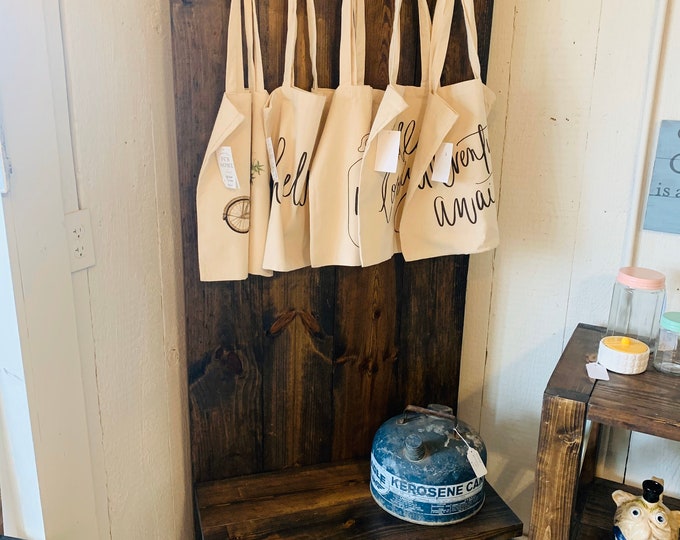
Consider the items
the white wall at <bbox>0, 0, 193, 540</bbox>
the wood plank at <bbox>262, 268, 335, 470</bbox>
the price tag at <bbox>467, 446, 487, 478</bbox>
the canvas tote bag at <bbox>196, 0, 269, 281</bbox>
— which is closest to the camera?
the white wall at <bbox>0, 0, 193, 540</bbox>

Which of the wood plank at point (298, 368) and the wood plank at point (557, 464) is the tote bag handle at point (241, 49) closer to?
the wood plank at point (298, 368)

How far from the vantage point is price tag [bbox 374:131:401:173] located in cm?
115

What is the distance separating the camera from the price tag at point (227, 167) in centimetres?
113

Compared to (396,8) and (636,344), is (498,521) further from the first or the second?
(396,8)

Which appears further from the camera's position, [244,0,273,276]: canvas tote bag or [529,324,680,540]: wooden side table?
→ [244,0,273,276]: canvas tote bag

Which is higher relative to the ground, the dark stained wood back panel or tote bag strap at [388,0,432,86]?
tote bag strap at [388,0,432,86]

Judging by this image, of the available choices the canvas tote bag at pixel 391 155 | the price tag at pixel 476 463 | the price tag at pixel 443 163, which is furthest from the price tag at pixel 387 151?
the price tag at pixel 476 463

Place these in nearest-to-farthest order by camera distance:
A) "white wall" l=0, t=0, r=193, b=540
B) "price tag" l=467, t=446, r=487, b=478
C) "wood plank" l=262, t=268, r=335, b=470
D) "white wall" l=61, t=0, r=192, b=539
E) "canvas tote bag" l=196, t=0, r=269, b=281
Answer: "white wall" l=0, t=0, r=193, b=540 → "white wall" l=61, t=0, r=192, b=539 → "canvas tote bag" l=196, t=0, r=269, b=281 → "price tag" l=467, t=446, r=487, b=478 → "wood plank" l=262, t=268, r=335, b=470

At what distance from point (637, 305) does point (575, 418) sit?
0.35 meters

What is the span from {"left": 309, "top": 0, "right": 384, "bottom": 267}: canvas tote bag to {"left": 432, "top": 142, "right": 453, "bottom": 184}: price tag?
6.0 inches

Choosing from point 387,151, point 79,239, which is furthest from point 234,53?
point 79,239

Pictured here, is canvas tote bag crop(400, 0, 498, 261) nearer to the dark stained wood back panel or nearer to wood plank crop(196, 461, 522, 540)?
the dark stained wood back panel

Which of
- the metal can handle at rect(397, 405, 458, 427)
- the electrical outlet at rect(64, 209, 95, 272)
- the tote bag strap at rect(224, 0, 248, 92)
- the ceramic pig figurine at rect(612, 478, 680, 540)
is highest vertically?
the tote bag strap at rect(224, 0, 248, 92)

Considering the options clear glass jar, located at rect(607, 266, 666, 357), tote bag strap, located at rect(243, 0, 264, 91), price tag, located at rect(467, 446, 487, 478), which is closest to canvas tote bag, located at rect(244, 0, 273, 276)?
tote bag strap, located at rect(243, 0, 264, 91)
